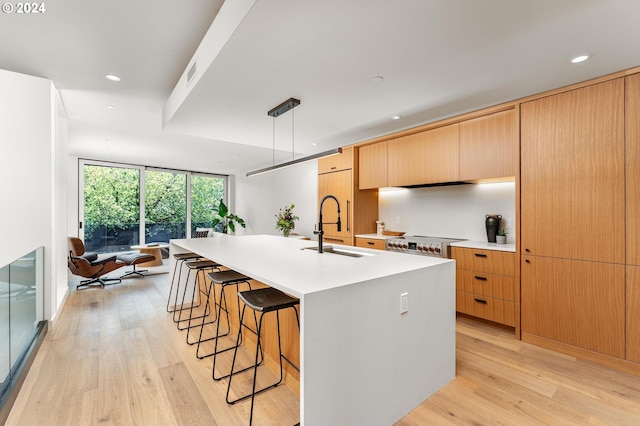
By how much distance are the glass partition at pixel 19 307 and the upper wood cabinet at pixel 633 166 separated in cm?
438

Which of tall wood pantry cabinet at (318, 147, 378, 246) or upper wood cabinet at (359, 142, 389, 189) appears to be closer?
upper wood cabinet at (359, 142, 389, 189)

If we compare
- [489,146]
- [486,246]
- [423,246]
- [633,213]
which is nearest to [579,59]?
[489,146]

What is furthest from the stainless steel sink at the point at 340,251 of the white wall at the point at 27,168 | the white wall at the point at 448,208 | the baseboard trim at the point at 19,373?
the white wall at the point at 27,168

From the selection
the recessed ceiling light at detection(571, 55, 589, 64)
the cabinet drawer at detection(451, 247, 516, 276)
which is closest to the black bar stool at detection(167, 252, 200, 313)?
the cabinet drawer at detection(451, 247, 516, 276)

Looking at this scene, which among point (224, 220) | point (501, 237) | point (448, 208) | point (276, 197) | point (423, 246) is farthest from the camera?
point (224, 220)

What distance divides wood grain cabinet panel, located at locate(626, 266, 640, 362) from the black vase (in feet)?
3.92

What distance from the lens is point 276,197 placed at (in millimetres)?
7332

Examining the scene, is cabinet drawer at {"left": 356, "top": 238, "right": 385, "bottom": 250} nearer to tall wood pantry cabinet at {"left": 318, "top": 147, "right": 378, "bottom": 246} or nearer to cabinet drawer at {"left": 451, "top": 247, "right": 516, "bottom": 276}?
tall wood pantry cabinet at {"left": 318, "top": 147, "right": 378, "bottom": 246}

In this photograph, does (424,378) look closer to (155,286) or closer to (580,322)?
(580,322)

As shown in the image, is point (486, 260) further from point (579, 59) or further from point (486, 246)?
point (579, 59)

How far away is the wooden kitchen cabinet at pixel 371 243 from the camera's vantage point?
415 cm

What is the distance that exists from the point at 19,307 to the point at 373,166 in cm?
399

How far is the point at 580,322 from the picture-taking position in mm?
2500

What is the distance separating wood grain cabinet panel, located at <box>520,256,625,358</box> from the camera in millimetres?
2342
